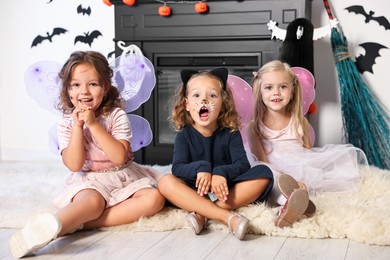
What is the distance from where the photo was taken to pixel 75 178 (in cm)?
183

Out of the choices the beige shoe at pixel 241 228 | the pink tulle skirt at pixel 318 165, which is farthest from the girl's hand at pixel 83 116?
the pink tulle skirt at pixel 318 165

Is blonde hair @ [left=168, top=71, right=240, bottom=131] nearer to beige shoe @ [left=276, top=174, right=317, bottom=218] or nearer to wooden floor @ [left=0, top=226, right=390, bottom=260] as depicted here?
beige shoe @ [left=276, top=174, right=317, bottom=218]

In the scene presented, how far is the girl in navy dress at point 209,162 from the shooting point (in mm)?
1681

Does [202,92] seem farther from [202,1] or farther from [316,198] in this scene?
[202,1]

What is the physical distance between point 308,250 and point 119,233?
58 cm

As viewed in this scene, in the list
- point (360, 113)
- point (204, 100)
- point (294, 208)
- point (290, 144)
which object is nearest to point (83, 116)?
point (204, 100)

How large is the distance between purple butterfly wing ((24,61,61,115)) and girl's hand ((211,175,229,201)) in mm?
803

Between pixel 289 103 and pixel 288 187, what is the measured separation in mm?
679

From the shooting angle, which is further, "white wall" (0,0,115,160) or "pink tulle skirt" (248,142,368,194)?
"white wall" (0,0,115,160)

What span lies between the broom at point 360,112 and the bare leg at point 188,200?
1.43m

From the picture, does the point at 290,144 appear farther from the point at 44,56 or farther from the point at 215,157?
the point at 44,56

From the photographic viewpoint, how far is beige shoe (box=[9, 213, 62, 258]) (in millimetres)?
1411

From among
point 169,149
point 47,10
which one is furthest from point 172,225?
point 47,10

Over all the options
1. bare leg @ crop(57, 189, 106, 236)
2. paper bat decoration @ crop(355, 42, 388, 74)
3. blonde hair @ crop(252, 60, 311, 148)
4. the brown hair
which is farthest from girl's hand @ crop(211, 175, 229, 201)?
paper bat decoration @ crop(355, 42, 388, 74)
